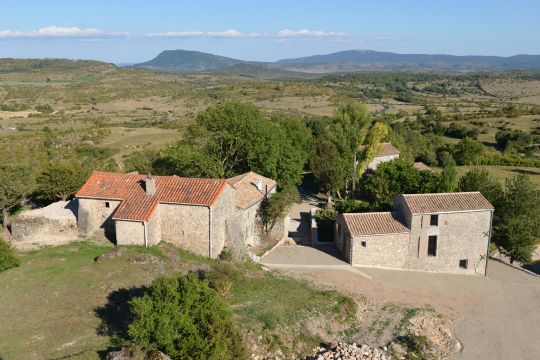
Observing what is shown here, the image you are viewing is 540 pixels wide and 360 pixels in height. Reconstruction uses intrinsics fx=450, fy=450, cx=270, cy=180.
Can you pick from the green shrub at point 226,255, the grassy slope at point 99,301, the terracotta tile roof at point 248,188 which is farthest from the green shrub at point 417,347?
the terracotta tile roof at point 248,188

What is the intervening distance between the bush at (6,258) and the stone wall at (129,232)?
217 inches

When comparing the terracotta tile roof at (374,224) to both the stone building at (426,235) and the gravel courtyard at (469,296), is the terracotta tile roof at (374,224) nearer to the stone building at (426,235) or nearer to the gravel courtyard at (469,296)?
the stone building at (426,235)

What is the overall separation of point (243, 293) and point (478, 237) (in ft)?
57.4

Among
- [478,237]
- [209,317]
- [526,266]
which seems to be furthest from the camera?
[526,266]

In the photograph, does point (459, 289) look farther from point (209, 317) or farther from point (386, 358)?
point (209, 317)

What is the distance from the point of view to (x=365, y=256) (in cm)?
3022

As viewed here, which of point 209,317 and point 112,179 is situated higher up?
point 112,179

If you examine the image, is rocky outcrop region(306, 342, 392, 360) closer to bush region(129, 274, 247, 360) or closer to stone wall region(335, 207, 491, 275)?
bush region(129, 274, 247, 360)

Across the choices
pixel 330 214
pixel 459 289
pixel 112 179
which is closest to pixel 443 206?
pixel 459 289

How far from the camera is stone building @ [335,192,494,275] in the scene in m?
30.2

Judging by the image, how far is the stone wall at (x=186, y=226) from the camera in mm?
27297

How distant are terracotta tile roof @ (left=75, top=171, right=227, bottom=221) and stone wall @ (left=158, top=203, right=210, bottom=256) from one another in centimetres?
55

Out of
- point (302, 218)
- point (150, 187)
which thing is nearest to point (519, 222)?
point (302, 218)

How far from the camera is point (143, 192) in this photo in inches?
1120
